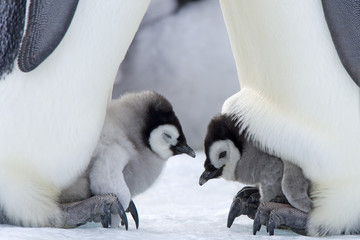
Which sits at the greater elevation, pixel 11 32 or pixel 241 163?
→ pixel 11 32

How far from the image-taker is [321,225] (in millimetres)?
1546

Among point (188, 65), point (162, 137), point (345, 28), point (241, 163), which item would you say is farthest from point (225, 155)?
point (188, 65)

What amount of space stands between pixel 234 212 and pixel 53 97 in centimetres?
47

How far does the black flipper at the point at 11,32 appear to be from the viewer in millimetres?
1479

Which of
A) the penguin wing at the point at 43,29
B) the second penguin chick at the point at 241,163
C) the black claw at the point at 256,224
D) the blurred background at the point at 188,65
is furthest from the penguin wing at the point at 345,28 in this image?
the blurred background at the point at 188,65

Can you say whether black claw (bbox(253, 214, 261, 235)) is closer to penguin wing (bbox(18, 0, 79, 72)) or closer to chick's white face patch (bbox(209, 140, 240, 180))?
chick's white face patch (bbox(209, 140, 240, 180))

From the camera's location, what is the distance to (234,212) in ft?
5.46

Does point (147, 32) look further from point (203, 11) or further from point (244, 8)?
point (244, 8)

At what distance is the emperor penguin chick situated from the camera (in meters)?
1.61

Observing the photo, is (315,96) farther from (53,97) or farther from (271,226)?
(53,97)

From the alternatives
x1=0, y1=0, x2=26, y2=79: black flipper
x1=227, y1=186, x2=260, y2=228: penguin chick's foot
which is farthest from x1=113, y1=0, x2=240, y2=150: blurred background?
x1=0, y1=0, x2=26, y2=79: black flipper

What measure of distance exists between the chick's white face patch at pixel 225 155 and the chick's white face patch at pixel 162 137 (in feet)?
0.29

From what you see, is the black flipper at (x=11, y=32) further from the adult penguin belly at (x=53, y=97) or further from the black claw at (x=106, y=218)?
the black claw at (x=106, y=218)

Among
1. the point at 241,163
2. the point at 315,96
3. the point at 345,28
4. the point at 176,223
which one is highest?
the point at 345,28
